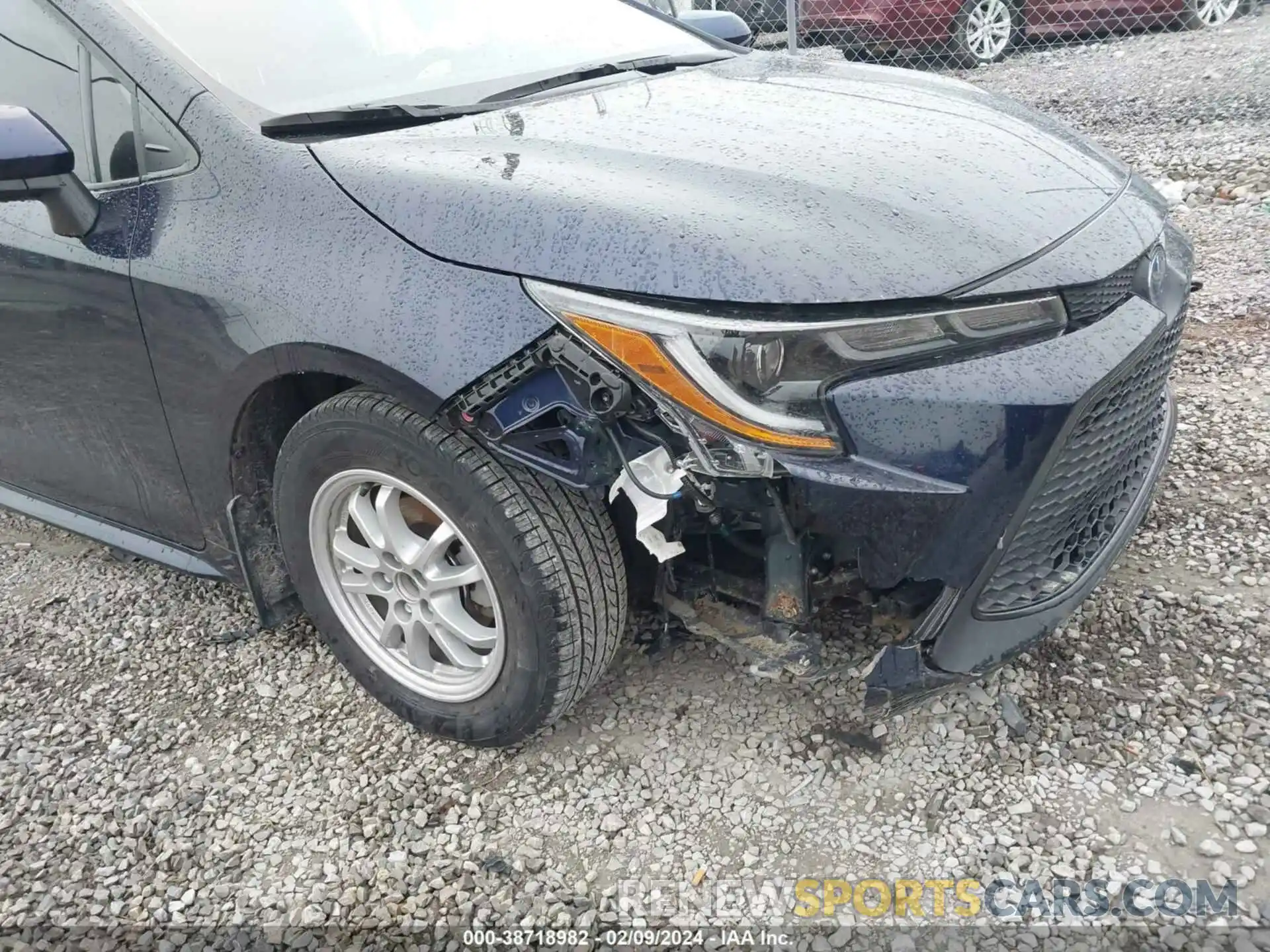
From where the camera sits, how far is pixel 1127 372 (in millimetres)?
1738

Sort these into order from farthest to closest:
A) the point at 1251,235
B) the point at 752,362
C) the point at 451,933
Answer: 1. the point at 1251,235
2. the point at 451,933
3. the point at 752,362

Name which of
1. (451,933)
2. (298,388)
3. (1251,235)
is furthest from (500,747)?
(1251,235)

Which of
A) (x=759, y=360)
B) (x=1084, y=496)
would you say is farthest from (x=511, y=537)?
(x=1084, y=496)

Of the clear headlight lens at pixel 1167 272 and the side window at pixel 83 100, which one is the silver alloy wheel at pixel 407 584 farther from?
the clear headlight lens at pixel 1167 272

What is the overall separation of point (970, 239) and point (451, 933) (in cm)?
165

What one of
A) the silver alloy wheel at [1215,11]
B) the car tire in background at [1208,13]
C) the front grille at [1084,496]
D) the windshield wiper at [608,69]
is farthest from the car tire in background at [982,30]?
the front grille at [1084,496]

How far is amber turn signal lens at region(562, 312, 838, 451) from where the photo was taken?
156cm

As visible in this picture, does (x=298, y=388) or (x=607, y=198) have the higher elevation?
(x=607, y=198)

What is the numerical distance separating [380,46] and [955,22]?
786 centimetres

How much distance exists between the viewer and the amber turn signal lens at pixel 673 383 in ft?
5.13

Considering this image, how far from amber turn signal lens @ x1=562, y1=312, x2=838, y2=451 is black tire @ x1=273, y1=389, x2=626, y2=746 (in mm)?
369

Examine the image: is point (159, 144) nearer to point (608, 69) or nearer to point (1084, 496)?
point (608, 69)

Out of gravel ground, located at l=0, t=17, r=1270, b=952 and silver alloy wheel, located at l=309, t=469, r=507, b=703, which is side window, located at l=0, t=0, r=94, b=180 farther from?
gravel ground, located at l=0, t=17, r=1270, b=952

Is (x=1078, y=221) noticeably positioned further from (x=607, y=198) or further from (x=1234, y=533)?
(x=1234, y=533)
